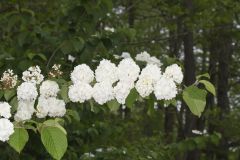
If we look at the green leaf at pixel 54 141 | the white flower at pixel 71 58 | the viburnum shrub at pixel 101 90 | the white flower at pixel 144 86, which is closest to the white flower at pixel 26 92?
the viburnum shrub at pixel 101 90

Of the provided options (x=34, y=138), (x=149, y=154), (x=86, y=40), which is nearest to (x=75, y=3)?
(x=86, y=40)

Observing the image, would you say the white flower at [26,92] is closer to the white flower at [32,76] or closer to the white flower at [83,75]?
the white flower at [32,76]

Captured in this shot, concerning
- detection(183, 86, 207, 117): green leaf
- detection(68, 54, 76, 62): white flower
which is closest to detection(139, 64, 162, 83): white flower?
detection(183, 86, 207, 117): green leaf

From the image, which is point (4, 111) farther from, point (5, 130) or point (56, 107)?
point (56, 107)

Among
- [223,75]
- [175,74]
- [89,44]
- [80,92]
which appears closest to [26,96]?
[80,92]

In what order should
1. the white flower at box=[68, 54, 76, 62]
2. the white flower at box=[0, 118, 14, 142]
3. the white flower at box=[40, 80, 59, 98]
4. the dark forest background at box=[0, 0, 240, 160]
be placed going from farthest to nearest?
the white flower at box=[68, 54, 76, 62] < the dark forest background at box=[0, 0, 240, 160] < the white flower at box=[40, 80, 59, 98] < the white flower at box=[0, 118, 14, 142]

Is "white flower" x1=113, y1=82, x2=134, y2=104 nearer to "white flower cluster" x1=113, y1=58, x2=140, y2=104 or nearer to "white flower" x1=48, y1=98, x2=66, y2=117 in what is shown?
"white flower cluster" x1=113, y1=58, x2=140, y2=104

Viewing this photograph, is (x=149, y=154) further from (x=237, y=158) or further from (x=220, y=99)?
(x=220, y=99)
